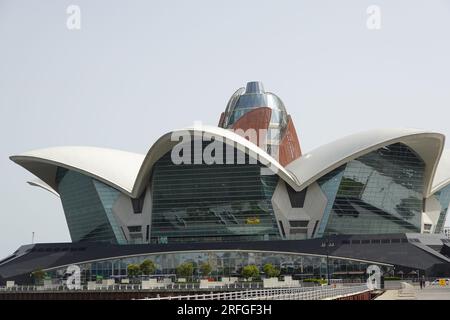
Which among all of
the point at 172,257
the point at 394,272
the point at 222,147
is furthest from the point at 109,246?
the point at 394,272

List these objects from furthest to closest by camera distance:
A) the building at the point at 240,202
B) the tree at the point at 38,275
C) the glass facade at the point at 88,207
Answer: the glass facade at the point at 88,207, the building at the point at 240,202, the tree at the point at 38,275

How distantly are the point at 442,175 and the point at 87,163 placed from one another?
40914mm

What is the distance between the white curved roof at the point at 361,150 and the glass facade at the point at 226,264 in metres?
8.66

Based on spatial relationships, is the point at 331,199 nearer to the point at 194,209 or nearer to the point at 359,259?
the point at 359,259

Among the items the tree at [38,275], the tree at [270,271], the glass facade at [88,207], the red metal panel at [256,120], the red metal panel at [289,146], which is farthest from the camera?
the red metal panel at [256,120]

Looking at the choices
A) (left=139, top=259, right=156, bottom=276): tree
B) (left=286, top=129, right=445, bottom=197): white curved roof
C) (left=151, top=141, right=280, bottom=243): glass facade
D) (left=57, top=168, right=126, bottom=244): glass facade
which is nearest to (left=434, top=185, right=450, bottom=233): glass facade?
(left=286, top=129, right=445, bottom=197): white curved roof

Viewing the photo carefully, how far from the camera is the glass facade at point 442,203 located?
9338 centimetres

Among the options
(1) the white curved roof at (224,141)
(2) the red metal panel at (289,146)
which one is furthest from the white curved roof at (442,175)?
(2) the red metal panel at (289,146)

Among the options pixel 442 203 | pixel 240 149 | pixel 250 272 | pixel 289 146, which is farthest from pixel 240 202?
pixel 442 203

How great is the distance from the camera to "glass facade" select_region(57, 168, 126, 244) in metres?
89.3

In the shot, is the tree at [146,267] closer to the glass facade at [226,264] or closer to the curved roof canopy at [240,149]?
the glass facade at [226,264]

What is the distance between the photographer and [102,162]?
298 feet

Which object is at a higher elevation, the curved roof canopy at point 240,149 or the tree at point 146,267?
the curved roof canopy at point 240,149
